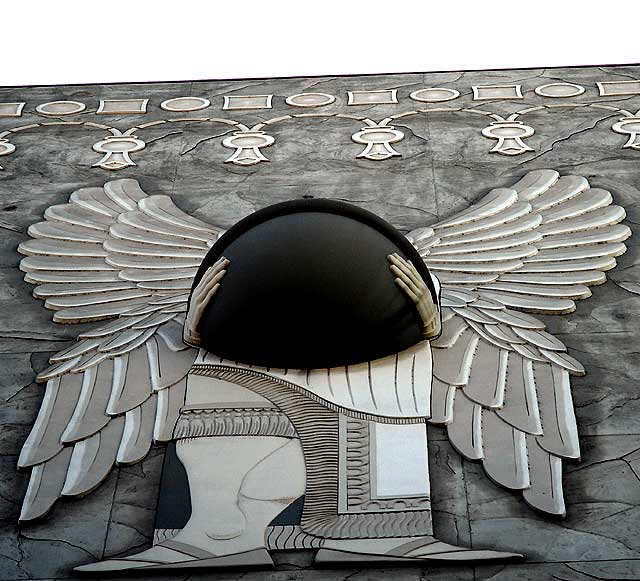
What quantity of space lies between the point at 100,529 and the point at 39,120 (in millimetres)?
6214

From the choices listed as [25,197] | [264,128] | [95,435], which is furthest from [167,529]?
[264,128]

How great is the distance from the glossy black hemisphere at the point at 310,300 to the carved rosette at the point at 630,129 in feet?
12.5

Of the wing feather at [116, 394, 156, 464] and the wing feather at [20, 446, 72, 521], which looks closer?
the wing feather at [20, 446, 72, 521]

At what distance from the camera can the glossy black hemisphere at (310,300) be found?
25.8 ft

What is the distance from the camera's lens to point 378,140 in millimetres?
11469

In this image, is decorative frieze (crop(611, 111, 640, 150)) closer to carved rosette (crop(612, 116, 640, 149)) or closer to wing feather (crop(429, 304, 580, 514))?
carved rosette (crop(612, 116, 640, 149))

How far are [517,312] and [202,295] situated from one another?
2.26 metres

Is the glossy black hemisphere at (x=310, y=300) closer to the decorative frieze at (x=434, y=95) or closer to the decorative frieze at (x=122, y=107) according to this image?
the decorative frieze at (x=434, y=95)

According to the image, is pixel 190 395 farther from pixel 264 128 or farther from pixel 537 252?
pixel 264 128

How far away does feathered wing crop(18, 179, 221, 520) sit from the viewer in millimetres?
7629

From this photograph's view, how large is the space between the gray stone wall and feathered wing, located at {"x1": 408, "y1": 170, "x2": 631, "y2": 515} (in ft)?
0.41

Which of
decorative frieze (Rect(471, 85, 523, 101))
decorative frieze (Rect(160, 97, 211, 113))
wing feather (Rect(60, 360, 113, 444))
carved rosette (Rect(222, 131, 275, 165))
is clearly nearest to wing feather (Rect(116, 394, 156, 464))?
wing feather (Rect(60, 360, 113, 444))

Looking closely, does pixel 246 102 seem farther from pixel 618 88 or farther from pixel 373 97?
pixel 618 88

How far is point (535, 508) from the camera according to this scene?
23.2ft
